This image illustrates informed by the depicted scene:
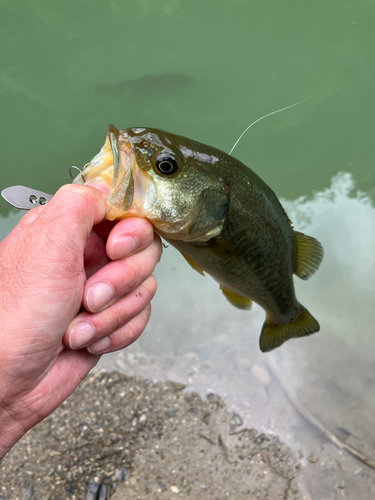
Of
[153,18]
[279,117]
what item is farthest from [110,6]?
[279,117]

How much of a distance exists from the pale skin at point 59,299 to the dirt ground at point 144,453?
3.85 ft

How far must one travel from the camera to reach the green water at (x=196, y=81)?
3957 millimetres

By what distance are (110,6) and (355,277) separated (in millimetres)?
4759

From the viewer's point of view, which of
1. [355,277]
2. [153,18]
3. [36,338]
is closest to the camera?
[36,338]

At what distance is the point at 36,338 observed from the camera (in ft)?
3.87

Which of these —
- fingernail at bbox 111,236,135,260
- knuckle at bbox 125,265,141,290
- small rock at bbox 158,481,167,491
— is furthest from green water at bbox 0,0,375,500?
fingernail at bbox 111,236,135,260

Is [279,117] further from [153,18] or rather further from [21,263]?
[21,263]

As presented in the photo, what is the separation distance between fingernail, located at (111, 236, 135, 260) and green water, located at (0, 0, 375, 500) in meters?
1.75

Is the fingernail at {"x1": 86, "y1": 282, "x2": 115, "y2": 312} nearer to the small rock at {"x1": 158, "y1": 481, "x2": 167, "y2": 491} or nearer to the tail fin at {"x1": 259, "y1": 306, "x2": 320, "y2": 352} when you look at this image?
the tail fin at {"x1": 259, "y1": 306, "x2": 320, "y2": 352}

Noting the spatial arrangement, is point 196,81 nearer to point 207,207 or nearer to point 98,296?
point 207,207

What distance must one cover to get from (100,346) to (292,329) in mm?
1223

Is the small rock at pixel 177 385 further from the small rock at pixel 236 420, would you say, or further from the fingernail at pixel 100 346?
the fingernail at pixel 100 346

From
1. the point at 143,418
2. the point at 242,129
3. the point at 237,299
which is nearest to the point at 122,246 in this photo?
the point at 237,299

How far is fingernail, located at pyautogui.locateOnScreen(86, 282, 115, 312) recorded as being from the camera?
4.21 feet
